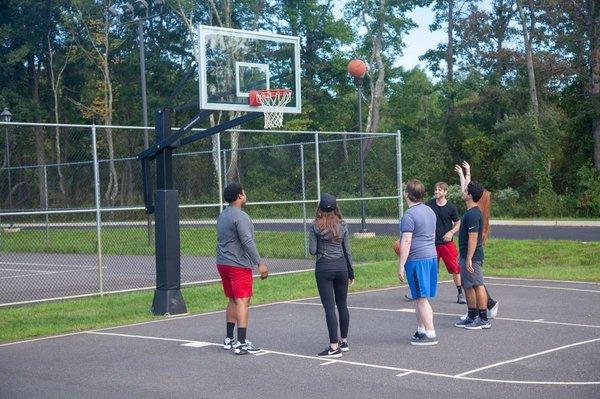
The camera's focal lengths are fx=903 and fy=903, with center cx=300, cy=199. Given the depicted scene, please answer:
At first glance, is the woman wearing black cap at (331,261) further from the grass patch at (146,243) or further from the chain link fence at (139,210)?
the grass patch at (146,243)

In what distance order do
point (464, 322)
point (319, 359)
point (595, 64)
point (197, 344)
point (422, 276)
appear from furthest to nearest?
point (595, 64)
point (464, 322)
point (197, 344)
point (422, 276)
point (319, 359)

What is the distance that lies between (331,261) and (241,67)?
591 centimetres

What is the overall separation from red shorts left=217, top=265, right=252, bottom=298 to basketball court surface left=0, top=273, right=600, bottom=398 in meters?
0.71

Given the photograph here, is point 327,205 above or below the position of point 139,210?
above

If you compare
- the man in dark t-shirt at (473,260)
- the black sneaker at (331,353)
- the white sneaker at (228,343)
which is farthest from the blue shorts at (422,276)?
the white sneaker at (228,343)

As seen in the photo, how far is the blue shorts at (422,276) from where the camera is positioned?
10.5 m

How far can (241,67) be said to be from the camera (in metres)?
15.0

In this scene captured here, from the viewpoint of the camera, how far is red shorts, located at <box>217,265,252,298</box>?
408 inches

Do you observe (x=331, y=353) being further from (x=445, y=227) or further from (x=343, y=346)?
(x=445, y=227)

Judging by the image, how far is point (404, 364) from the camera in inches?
374

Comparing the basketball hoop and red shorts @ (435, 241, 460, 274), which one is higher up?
the basketball hoop

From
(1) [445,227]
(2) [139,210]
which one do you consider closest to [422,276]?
(1) [445,227]

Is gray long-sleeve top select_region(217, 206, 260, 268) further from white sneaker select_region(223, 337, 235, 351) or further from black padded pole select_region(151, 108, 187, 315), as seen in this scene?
black padded pole select_region(151, 108, 187, 315)

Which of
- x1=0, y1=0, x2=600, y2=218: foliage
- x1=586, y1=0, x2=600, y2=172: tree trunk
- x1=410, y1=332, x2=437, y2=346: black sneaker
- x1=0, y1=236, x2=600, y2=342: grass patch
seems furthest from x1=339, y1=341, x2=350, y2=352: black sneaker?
x1=586, y1=0, x2=600, y2=172: tree trunk
